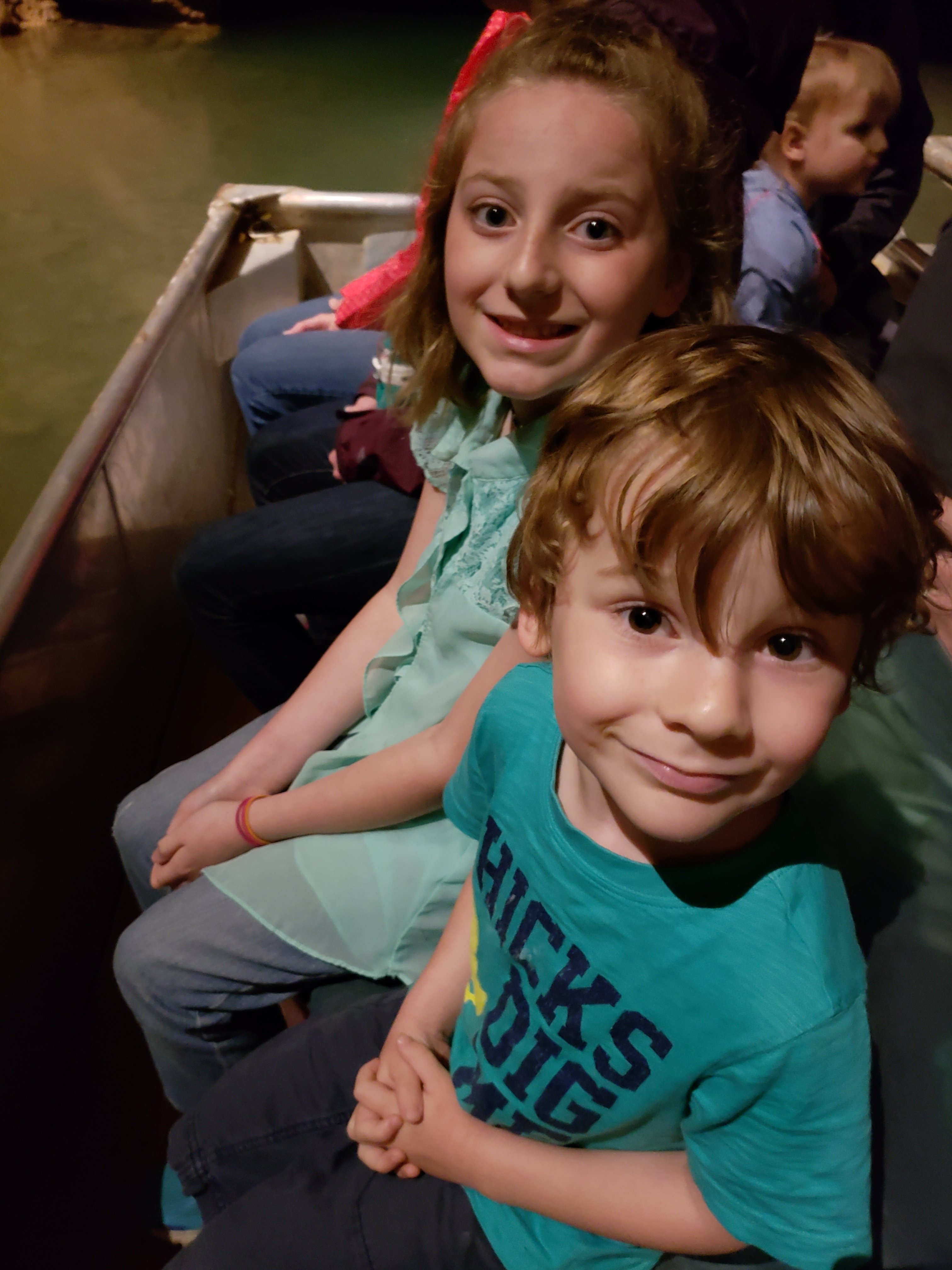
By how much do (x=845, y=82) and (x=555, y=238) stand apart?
3.32 ft

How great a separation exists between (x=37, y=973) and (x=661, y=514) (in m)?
0.90

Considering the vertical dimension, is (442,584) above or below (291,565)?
above

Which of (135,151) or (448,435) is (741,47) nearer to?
(448,435)

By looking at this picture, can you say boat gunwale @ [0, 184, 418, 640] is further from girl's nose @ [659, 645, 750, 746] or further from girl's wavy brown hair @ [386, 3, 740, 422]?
girl's nose @ [659, 645, 750, 746]

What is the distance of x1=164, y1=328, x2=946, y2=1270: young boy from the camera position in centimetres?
42

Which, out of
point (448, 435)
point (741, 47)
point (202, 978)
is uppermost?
point (741, 47)

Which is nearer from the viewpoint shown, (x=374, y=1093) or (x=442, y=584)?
(x=374, y=1093)

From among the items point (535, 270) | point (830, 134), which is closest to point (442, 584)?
point (535, 270)

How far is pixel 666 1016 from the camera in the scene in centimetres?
49

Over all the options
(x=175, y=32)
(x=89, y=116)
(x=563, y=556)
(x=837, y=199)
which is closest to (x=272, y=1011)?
(x=563, y=556)

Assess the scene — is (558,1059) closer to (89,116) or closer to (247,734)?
(247,734)

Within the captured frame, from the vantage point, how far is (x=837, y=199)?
4.83ft

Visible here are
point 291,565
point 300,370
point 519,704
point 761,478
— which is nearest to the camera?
point 761,478

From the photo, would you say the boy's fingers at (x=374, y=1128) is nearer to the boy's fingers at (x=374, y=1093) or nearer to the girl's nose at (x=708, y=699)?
the boy's fingers at (x=374, y=1093)
